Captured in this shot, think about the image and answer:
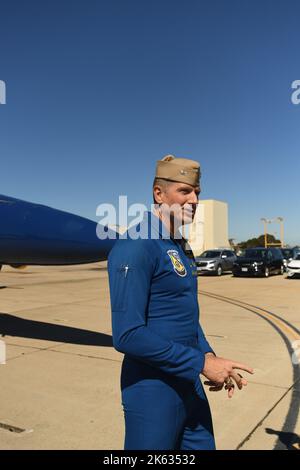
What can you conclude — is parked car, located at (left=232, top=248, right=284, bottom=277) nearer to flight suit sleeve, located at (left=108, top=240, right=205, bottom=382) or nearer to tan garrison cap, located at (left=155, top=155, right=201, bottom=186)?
tan garrison cap, located at (left=155, top=155, right=201, bottom=186)

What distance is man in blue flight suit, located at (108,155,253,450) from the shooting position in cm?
159

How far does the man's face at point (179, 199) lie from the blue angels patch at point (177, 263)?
19 cm

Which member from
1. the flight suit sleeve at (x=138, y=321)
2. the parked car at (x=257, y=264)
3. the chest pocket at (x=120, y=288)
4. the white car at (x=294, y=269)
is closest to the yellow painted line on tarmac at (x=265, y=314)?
the flight suit sleeve at (x=138, y=321)

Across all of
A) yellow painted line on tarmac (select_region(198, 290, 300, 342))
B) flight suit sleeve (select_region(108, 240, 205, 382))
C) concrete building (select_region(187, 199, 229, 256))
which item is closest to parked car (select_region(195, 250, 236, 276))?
yellow painted line on tarmac (select_region(198, 290, 300, 342))

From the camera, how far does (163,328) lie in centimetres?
172

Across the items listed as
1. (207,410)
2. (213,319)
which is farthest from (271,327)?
(207,410)

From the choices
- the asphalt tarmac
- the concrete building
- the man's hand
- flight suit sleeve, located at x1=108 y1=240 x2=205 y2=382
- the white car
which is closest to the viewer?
flight suit sleeve, located at x1=108 y1=240 x2=205 y2=382

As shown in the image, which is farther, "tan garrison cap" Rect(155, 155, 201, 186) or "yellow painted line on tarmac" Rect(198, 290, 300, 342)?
"yellow painted line on tarmac" Rect(198, 290, 300, 342)

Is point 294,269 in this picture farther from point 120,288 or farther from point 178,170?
point 120,288

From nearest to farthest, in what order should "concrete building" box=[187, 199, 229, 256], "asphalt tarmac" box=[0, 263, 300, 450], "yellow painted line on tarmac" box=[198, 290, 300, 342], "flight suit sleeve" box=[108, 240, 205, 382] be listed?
"flight suit sleeve" box=[108, 240, 205, 382] < "asphalt tarmac" box=[0, 263, 300, 450] < "yellow painted line on tarmac" box=[198, 290, 300, 342] < "concrete building" box=[187, 199, 229, 256]

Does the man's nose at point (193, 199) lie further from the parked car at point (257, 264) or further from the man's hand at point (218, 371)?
the parked car at point (257, 264)

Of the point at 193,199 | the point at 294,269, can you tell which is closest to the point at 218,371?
the point at 193,199

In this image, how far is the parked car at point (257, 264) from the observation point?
20484 millimetres

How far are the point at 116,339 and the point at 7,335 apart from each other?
5.90m
